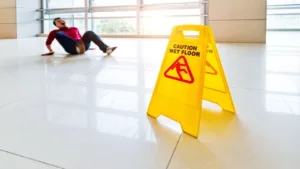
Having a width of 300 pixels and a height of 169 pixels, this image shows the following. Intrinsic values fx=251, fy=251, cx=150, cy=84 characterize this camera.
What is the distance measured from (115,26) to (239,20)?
3518 millimetres

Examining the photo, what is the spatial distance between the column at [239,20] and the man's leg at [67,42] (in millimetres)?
2949

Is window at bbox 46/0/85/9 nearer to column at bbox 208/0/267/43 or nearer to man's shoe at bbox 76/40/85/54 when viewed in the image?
column at bbox 208/0/267/43

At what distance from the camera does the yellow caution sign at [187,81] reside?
3.08ft

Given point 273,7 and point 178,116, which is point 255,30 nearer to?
point 273,7

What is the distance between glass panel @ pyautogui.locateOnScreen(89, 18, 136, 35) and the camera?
270 inches

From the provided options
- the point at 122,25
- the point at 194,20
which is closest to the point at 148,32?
the point at 122,25

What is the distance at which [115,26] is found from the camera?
7070mm

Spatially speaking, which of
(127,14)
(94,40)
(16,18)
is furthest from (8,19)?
(94,40)

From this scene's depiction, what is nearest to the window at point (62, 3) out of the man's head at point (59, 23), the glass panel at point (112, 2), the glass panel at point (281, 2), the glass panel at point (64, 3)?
the glass panel at point (64, 3)

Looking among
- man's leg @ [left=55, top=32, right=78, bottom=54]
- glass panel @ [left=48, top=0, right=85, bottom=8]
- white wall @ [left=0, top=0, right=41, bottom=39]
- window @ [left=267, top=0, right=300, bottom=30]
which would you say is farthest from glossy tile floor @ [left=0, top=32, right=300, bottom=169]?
glass panel @ [left=48, top=0, right=85, bottom=8]

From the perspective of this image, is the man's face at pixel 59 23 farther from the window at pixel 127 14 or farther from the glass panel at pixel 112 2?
the glass panel at pixel 112 2

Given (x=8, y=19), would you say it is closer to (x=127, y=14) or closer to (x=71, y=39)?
(x=127, y=14)

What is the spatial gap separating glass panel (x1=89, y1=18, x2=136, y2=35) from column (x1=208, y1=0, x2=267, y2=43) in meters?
2.52

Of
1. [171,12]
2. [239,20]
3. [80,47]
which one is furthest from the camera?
[171,12]
